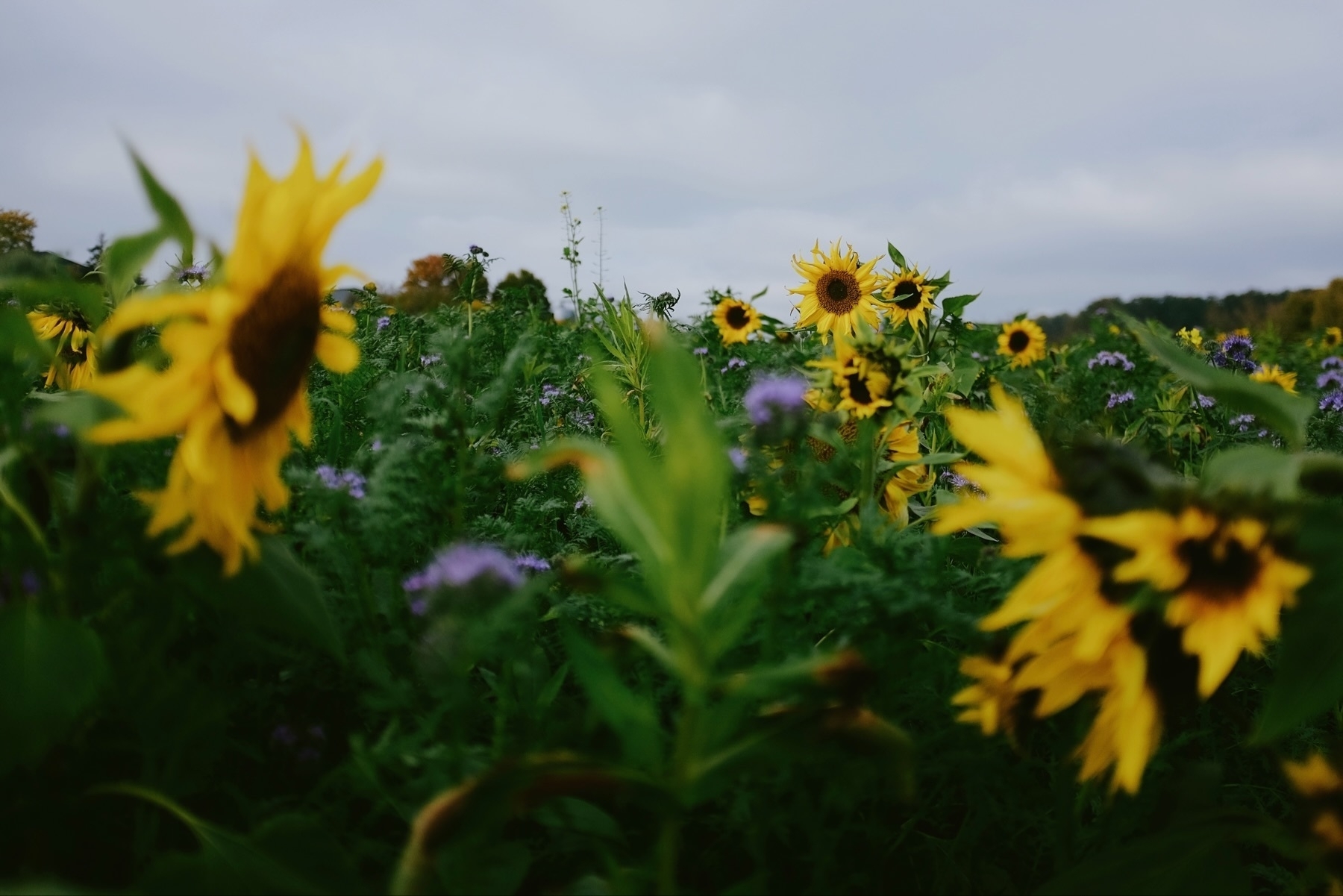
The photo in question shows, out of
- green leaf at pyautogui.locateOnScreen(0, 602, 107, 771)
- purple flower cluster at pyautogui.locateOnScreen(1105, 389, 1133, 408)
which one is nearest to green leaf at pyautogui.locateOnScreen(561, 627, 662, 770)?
green leaf at pyautogui.locateOnScreen(0, 602, 107, 771)

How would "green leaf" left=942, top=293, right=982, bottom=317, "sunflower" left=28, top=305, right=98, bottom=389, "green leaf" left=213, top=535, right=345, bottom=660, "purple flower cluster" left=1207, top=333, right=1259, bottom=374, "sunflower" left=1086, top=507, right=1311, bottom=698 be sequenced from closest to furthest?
"sunflower" left=1086, top=507, right=1311, bottom=698, "green leaf" left=213, top=535, right=345, bottom=660, "sunflower" left=28, top=305, right=98, bottom=389, "green leaf" left=942, top=293, right=982, bottom=317, "purple flower cluster" left=1207, top=333, right=1259, bottom=374

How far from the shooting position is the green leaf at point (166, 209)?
775 millimetres

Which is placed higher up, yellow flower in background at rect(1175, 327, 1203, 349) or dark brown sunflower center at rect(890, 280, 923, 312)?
yellow flower in background at rect(1175, 327, 1203, 349)

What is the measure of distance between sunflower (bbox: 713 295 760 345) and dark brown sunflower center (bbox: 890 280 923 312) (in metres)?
1.80

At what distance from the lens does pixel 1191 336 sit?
418 cm

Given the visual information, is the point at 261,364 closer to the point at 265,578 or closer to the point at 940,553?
the point at 265,578

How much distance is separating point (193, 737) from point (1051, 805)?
94 centimetres

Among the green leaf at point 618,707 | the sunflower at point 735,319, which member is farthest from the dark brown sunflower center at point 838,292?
the green leaf at point 618,707

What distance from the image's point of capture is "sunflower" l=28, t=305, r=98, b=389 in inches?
70.4

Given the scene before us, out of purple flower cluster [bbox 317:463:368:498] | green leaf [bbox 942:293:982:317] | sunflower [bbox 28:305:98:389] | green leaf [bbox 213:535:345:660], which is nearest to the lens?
Result: green leaf [bbox 213:535:345:660]

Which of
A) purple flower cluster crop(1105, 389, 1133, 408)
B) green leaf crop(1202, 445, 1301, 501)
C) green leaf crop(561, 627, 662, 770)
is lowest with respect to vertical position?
green leaf crop(561, 627, 662, 770)

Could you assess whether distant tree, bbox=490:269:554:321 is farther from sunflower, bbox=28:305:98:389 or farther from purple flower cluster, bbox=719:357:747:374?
sunflower, bbox=28:305:98:389

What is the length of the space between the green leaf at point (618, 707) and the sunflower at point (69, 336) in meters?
1.53

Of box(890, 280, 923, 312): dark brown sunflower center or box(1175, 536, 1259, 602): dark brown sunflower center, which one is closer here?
box(1175, 536, 1259, 602): dark brown sunflower center
